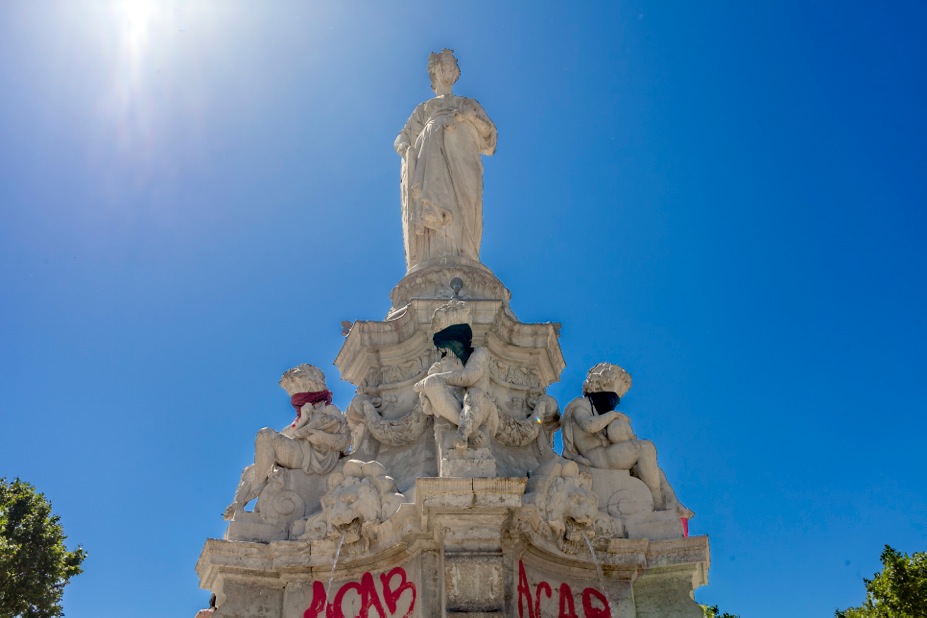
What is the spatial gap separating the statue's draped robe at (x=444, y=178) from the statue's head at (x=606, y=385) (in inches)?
81.3

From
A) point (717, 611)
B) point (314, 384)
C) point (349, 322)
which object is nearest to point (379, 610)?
point (314, 384)

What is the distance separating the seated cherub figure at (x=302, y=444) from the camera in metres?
7.64

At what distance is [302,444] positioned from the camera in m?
7.84

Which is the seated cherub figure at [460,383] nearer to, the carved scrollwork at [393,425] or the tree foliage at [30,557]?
the carved scrollwork at [393,425]

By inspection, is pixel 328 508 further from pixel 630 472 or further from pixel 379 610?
pixel 630 472

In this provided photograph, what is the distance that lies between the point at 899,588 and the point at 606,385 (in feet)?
45.8

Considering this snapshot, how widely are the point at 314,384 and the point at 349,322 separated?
30.8 inches

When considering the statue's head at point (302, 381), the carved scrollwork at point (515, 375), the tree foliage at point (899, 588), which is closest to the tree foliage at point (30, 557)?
the statue's head at point (302, 381)

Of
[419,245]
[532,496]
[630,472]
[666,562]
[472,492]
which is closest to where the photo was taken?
[472,492]

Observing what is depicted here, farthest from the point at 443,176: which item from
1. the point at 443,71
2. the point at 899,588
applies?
the point at 899,588

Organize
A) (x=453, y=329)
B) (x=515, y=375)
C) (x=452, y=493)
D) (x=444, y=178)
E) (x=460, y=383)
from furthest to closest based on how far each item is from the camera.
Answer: (x=444, y=178), (x=515, y=375), (x=453, y=329), (x=460, y=383), (x=452, y=493)

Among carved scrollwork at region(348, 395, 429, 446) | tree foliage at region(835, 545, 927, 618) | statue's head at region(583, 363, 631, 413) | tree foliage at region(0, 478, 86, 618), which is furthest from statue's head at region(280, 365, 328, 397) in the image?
tree foliage at region(835, 545, 927, 618)

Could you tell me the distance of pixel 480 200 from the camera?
10328 mm

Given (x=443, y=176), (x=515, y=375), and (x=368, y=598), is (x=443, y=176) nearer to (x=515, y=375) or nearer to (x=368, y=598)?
(x=515, y=375)
